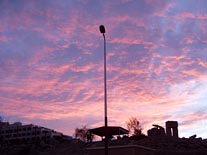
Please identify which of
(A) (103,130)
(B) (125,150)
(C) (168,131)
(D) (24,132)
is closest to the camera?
(B) (125,150)

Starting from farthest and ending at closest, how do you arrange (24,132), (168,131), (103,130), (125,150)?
(24,132) → (168,131) → (103,130) → (125,150)

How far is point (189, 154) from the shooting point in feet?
223

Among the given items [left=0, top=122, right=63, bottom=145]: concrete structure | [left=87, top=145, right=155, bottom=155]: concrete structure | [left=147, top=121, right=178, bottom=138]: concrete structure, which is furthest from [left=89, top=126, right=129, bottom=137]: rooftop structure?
[left=0, top=122, right=63, bottom=145]: concrete structure

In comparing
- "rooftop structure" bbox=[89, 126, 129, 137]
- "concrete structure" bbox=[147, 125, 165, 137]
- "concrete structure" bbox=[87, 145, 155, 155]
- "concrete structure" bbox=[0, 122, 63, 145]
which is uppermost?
"concrete structure" bbox=[0, 122, 63, 145]

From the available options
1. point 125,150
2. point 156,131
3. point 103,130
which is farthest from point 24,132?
point 125,150

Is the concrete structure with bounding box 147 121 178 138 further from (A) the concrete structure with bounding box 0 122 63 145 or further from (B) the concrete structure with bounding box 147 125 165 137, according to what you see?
(A) the concrete structure with bounding box 0 122 63 145

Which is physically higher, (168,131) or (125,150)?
(168,131)

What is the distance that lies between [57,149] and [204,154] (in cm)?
3233

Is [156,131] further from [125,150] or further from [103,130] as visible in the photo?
[125,150]

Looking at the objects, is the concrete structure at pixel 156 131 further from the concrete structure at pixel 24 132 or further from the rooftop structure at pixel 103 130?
the concrete structure at pixel 24 132

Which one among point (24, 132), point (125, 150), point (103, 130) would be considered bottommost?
point (125, 150)

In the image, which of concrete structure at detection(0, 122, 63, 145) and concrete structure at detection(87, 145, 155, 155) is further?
concrete structure at detection(0, 122, 63, 145)

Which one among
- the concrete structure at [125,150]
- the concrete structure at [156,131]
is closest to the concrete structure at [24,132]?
the concrete structure at [156,131]

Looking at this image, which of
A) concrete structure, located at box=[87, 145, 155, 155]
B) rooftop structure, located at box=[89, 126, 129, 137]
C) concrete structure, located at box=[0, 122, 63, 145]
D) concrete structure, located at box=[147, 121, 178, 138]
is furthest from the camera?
concrete structure, located at box=[0, 122, 63, 145]
